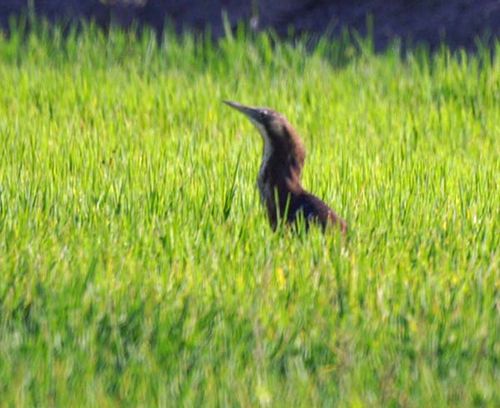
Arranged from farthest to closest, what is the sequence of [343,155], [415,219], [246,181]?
[343,155], [246,181], [415,219]

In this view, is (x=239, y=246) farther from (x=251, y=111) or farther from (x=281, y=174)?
(x=251, y=111)

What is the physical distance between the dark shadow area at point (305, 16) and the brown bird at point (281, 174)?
3409mm

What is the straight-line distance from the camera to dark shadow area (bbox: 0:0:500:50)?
8930 millimetres

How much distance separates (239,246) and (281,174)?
24.1 inches

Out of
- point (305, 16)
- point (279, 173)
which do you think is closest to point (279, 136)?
point (279, 173)

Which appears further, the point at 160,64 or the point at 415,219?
the point at 160,64

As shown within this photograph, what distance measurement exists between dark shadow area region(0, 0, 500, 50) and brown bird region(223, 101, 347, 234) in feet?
11.2

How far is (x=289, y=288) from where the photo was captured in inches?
183

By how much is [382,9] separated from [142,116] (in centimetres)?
236

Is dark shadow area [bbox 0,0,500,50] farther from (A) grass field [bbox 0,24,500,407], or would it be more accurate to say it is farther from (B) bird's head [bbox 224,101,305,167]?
(B) bird's head [bbox 224,101,305,167]

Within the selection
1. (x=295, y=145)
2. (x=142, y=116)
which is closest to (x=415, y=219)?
(x=295, y=145)

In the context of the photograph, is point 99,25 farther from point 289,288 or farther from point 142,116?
point 289,288

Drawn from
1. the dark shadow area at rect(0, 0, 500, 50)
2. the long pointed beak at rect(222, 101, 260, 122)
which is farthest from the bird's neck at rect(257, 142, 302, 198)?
the dark shadow area at rect(0, 0, 500, 50)

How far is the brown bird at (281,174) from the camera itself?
17.4 ft
